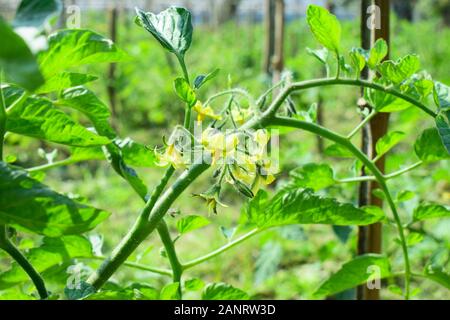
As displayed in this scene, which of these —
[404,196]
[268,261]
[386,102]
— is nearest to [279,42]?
[268,261]

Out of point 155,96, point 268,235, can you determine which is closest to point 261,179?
point 268,235

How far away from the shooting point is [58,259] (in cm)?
70

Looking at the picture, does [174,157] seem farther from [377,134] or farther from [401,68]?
[377,134]

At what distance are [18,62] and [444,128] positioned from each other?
→ 400 millimetres

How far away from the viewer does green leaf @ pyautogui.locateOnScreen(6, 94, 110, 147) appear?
0.54 m

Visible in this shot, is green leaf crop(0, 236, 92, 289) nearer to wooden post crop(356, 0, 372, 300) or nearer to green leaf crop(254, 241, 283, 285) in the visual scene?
wooden post crop(356, 0, 372, 300)

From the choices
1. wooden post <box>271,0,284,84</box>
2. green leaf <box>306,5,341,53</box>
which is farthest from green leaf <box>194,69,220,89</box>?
wooden post <box>271,0,284,84</box>

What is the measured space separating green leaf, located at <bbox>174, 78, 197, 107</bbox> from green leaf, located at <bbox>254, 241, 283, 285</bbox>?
131 cm

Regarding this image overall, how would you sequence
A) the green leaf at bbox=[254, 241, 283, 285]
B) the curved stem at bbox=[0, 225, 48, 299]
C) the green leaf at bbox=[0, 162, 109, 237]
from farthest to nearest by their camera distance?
the green leaf at bbox=[254, 241, 283, 285], the curved stem at bbox=[0, 225, 48, 299], the green leaf at bbox=[0, 162, 109, 237]

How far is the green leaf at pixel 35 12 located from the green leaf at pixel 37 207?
10cm

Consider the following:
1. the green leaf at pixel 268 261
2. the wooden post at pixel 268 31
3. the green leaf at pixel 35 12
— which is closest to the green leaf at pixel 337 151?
the green leaf at pixel 35 12

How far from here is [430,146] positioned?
28.6 inches

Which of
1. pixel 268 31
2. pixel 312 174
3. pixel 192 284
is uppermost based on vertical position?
pixel 268 31
